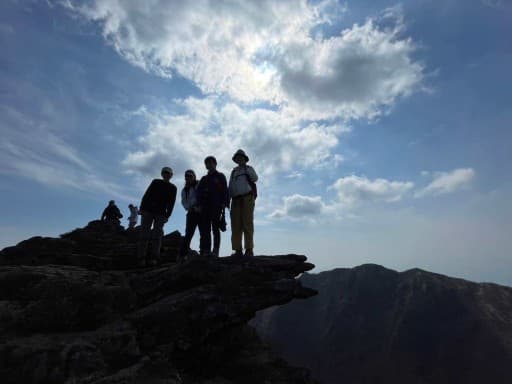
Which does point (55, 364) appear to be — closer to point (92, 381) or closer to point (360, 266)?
point (92, 381)

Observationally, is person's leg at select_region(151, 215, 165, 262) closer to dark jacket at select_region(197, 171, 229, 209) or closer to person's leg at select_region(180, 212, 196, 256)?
person's leg at select_region(180, 212, 196, 256)

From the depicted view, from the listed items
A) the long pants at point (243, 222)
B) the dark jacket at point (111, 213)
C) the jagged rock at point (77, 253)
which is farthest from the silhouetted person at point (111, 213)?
the long pants at point (243, 222)

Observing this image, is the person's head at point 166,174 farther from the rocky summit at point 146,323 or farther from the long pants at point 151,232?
the rocky summit at point 146,323

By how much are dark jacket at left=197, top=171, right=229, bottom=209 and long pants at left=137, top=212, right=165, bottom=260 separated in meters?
2.46

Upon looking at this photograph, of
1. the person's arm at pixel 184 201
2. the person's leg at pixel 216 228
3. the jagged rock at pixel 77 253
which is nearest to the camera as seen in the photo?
the person's leg at pixel 216 228

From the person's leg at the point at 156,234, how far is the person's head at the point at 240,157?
3517 millimetres

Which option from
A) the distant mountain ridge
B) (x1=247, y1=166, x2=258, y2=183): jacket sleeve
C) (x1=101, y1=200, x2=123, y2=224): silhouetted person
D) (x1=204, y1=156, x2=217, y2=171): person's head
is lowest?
the distant mountain ridge

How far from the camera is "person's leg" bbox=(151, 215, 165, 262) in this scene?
11125 millimetres

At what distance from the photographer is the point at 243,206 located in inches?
387

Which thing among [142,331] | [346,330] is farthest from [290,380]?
[346,330]

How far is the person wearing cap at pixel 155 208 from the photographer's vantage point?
10.9 metres

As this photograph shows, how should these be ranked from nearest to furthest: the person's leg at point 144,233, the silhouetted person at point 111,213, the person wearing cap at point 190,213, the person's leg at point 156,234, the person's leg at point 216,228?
the person's leg at point 216,228
the person wearing cap at point 190,213
the person's leg at point 144,233
the person's leg at point 156,234
the silhouetted person at point 111,213

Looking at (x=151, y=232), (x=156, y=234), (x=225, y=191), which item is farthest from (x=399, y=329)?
(x=225, y=191)

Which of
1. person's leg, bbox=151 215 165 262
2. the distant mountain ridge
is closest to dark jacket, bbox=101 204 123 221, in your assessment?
person's leg, bbox=151 215 165 262
